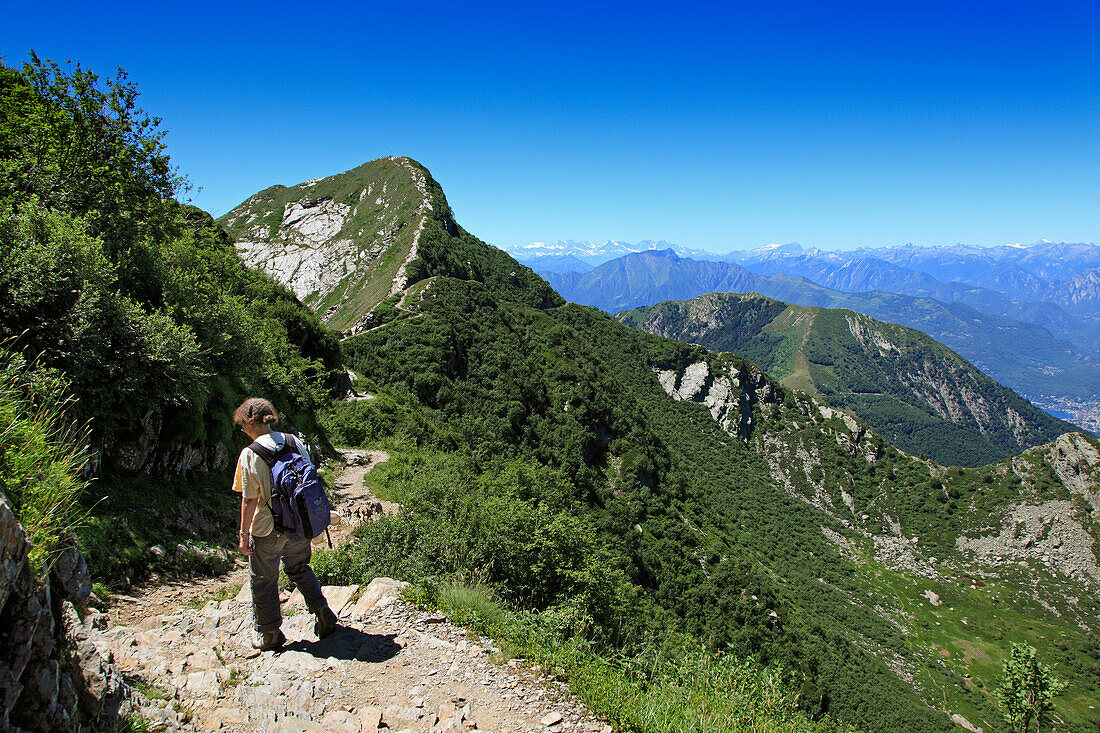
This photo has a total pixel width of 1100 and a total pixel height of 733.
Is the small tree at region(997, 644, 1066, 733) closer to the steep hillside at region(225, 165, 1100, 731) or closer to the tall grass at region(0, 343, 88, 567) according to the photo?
the steep hillside at region(225, 165, 1100, 731)

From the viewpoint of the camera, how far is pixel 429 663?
5637 millimetres

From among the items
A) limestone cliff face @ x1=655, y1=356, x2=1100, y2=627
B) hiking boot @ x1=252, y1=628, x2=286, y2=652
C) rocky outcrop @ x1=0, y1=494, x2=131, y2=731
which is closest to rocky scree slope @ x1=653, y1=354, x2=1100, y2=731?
limestone cliff face @ x1=655, y1=356, x2=1100, y2=627

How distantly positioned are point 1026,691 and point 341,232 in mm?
117423

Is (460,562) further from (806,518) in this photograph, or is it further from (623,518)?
(806,518)

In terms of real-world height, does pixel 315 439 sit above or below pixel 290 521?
below

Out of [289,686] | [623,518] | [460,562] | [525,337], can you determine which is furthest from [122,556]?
[525,337]

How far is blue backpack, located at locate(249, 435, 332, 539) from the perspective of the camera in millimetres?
5137

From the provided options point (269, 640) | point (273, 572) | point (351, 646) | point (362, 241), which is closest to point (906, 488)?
point (362, 241)

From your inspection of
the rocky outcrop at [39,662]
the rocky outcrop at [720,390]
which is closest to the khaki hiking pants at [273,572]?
the rocky outcrop at [39,662]

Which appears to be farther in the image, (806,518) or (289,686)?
(806,518)

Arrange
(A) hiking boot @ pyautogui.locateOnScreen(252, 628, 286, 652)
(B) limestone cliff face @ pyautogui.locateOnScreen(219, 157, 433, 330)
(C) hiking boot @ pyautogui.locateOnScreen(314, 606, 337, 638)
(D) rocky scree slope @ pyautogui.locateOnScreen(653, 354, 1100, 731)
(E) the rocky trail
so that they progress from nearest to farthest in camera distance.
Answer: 1. (E) the rocky trail
2. (A) hiking boot @ pyautogui.locateOnScreen(252, 628, 286, 652)
3. (C) hiking boot @ pyautogui.locateOnScreen(314, 606, 337, 638)
4. (D) rocky scree slope @ pyautogui.locateOnScreen(653, 354, 1100, 731)
5. (B) limestone cliff face @ pyautogui.locateOnScreen(219, 157, 433, 330)

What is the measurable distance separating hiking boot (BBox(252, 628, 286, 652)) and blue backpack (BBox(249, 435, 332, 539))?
131 centimetres

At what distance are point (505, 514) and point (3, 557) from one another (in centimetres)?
708

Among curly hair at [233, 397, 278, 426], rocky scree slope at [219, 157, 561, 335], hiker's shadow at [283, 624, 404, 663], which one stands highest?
rocky scree slope at [219, 157, 561, 335]
